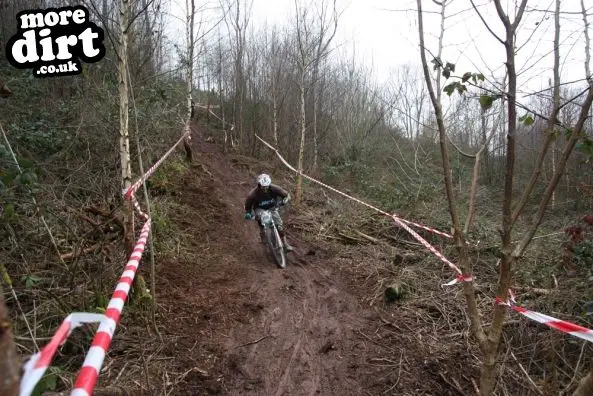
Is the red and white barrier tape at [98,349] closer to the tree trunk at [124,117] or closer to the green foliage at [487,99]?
the tree trunk at [124,117]

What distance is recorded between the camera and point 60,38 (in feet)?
18.4

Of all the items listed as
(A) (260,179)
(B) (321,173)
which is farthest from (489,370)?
(B) (321,173)

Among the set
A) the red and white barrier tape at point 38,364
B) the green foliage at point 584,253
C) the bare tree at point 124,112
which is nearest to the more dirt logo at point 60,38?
the bare tree at point 124,112

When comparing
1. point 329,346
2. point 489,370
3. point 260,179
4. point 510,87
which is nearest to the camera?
point 510,87

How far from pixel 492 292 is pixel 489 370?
13.0 feet

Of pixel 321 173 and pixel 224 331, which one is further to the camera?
pixel 321 173

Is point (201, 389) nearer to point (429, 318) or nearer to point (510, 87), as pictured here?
point (429, 318)

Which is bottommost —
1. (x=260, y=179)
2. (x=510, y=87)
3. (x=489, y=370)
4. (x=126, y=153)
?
(x=489, y=370)

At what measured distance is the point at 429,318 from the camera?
5.29 metres

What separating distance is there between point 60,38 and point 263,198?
12.9 feet

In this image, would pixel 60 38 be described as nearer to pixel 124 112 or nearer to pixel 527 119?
pixel 124 112

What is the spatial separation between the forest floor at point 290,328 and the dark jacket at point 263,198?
35.5 inches

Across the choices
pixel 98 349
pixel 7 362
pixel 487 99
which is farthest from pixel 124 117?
pixel 7 362

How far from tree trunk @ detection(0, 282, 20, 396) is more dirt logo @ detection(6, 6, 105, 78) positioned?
5.68m
